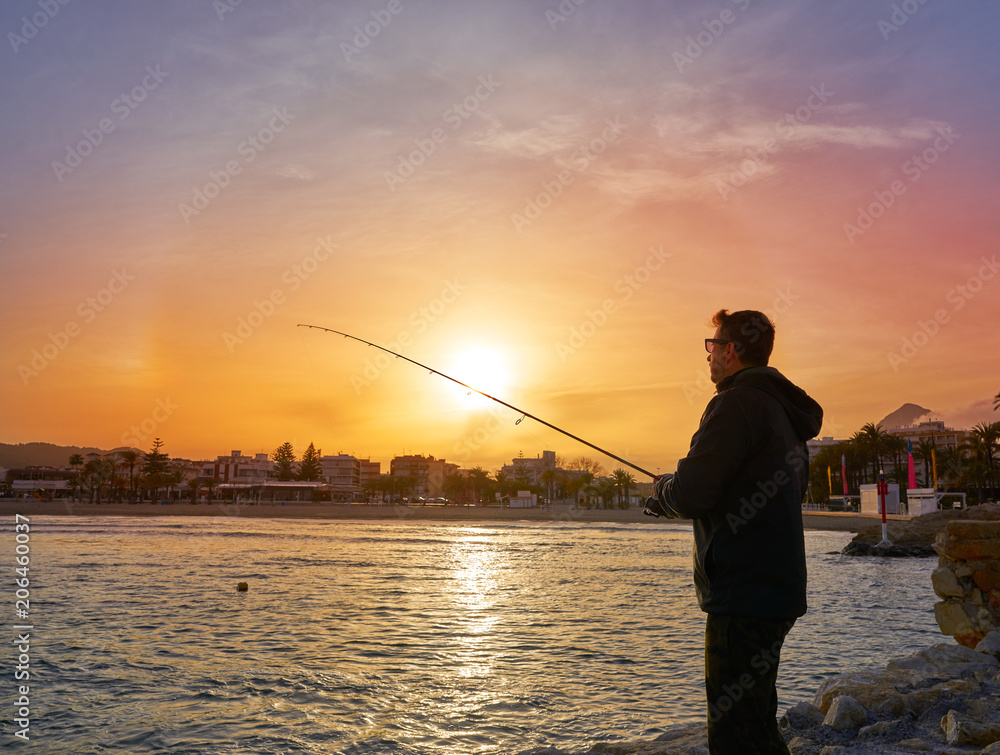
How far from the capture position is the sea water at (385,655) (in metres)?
7.29

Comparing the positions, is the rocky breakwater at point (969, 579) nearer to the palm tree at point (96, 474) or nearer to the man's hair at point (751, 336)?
the man's hair at point (751, 336)

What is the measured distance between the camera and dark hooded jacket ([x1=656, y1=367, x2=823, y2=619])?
301 centimetres

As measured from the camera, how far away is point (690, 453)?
3137 mm

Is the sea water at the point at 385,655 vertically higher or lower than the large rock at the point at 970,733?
lower

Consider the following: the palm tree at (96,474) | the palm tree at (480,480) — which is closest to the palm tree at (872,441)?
the palm tree at (480,480)

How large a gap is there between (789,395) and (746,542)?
2.24 ft

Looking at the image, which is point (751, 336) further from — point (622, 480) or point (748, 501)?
point (622, 480)

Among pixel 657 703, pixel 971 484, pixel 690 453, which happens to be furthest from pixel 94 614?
pixel 971 484

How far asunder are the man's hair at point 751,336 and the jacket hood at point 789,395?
0.10m

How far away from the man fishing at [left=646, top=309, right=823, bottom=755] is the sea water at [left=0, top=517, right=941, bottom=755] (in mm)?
4312

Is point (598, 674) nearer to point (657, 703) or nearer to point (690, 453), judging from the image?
point (657, 703)

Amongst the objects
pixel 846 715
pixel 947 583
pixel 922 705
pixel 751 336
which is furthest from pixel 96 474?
pixel 751 336

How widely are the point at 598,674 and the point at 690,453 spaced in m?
7.63

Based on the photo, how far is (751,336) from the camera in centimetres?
332
